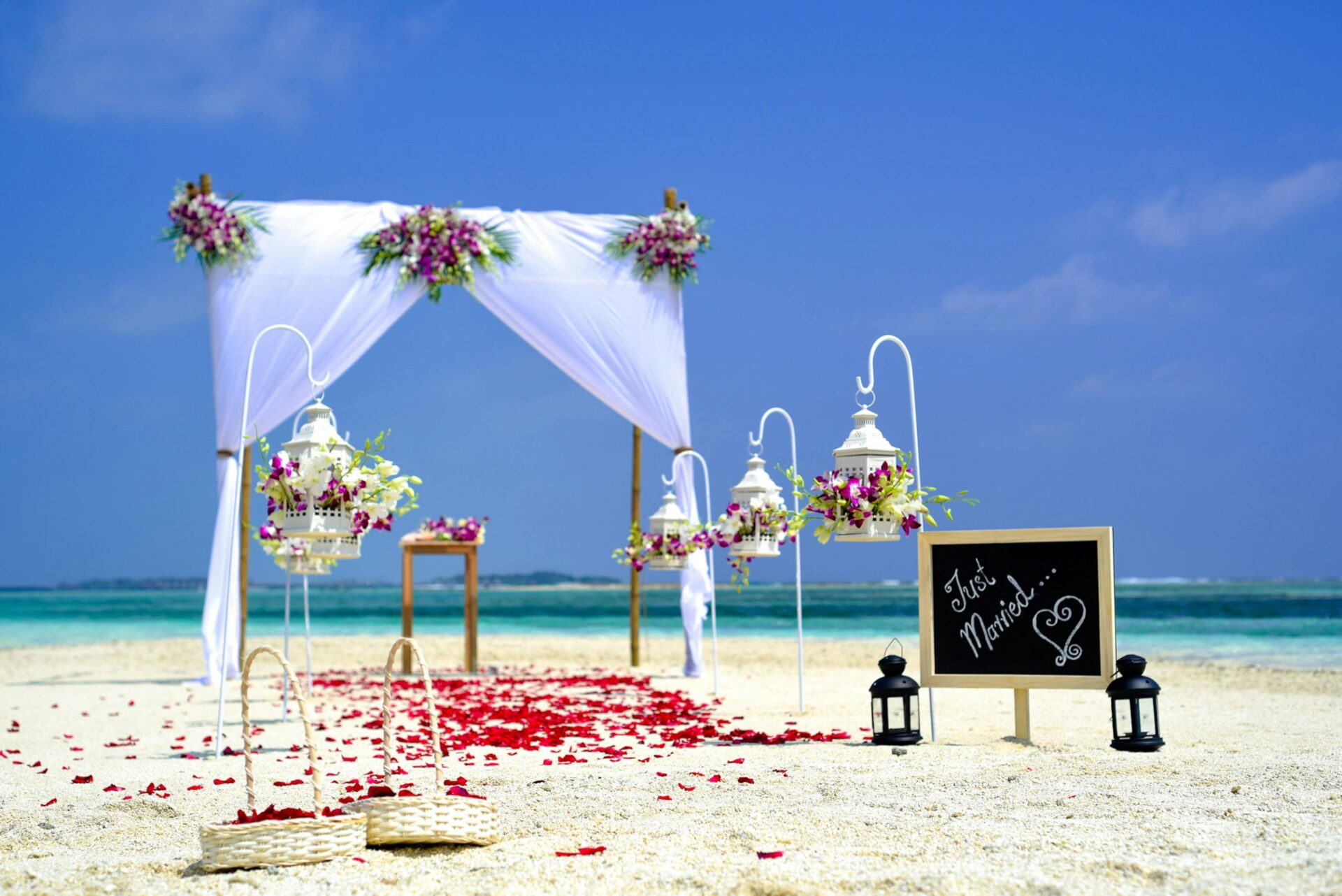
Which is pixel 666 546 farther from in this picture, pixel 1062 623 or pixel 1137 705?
pixel 1137 705

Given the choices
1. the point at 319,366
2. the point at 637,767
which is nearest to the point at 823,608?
the point at 319,366

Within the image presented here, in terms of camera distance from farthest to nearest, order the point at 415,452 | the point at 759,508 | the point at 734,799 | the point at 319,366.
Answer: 1. the point at 415,452
2. the point at 319,366
3. the point at 759,508
4. the point at 734,799

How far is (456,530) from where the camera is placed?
11016 mm

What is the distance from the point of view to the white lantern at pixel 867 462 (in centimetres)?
561

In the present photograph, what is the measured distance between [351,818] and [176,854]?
24.1 inches

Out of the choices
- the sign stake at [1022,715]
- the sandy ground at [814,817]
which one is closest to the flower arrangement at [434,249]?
the sandy ground at [814,817]

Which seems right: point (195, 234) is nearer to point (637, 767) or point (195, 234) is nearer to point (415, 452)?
point (637, 767)

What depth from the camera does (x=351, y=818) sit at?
141 inches

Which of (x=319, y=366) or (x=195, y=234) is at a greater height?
(x=195, y=234)

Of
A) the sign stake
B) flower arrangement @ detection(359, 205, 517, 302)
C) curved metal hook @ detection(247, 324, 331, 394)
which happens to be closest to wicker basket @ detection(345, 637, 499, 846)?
curved metal hook @ detection(247, 324, 331, 394)

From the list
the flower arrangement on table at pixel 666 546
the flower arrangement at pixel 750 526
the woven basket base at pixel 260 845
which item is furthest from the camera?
the flower arrangement on table at pixel 666 546

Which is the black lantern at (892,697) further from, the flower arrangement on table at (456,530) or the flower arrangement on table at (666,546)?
the flower arrangement on table at (456,530)

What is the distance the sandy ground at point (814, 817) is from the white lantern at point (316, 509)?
1.11 metres

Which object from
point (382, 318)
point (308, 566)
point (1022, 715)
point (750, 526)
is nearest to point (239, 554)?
point (382, 318)
